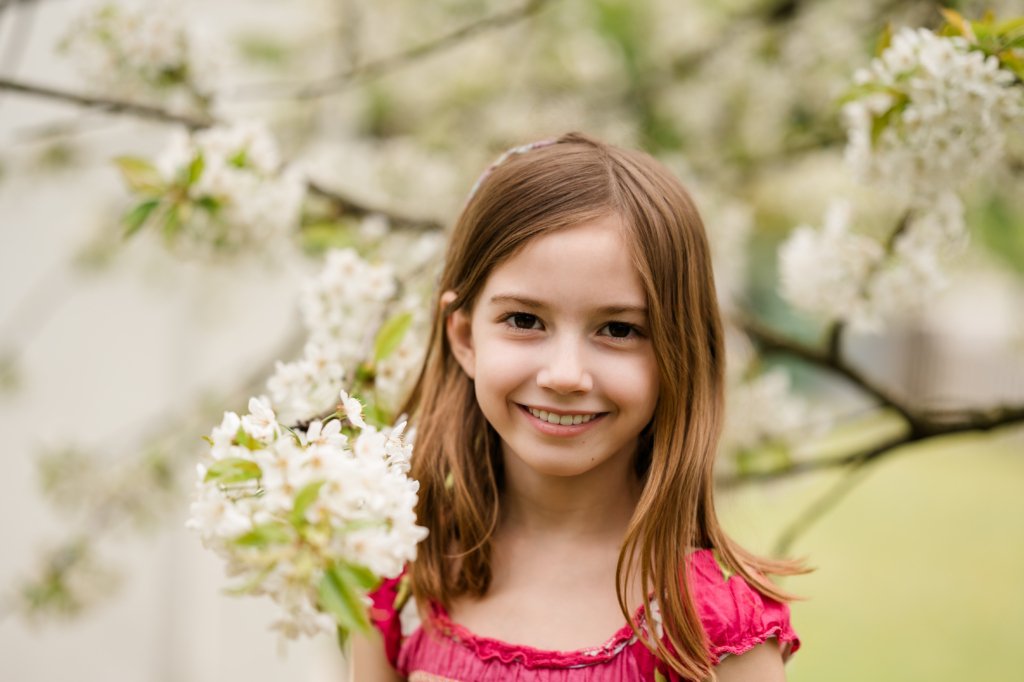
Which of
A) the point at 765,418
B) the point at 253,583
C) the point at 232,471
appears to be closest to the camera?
the point at 253,583

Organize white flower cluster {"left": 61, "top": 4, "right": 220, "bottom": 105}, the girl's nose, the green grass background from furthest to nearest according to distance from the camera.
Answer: the green grass background
white flower cluster {"left": 61, "top": 4, "right": 220, "bottom": 105}
the girl's nose

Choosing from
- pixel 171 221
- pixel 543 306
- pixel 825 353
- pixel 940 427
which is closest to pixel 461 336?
pixel 543 306

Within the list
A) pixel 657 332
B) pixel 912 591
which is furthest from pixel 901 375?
pixel 657 332

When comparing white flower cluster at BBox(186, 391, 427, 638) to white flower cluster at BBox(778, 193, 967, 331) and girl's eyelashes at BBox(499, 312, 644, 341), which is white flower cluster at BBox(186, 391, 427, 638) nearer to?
girl's eyelashes at BBox(499, 312, 644, 341)

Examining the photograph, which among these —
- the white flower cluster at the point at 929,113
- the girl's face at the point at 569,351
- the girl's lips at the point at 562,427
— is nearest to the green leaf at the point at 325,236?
the girl's face at the point at 569,351

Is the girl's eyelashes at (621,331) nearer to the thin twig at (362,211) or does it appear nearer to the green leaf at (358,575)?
the green leaf at (358,575)

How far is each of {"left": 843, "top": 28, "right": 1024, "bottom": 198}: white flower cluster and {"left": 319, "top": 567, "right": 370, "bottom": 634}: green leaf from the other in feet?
4.27

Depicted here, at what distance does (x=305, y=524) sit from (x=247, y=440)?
159 millimetres

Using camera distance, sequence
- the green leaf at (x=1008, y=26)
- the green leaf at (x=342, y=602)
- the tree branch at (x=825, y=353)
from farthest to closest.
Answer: the tree branch at (x=825, y=353) → the green leaf at (x=1008, y=26) → the green leaf at (x=342, y=602)

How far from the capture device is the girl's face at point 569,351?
3.95ft

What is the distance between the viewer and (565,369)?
46.2 inches

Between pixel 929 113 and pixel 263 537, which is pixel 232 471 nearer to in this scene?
pixel 263 537

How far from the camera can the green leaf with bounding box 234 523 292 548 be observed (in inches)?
31.2

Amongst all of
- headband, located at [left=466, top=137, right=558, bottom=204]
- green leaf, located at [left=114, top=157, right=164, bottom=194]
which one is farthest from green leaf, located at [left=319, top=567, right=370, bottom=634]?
green leaf, located at [left=114, top=157, right=164, bottom=194]
